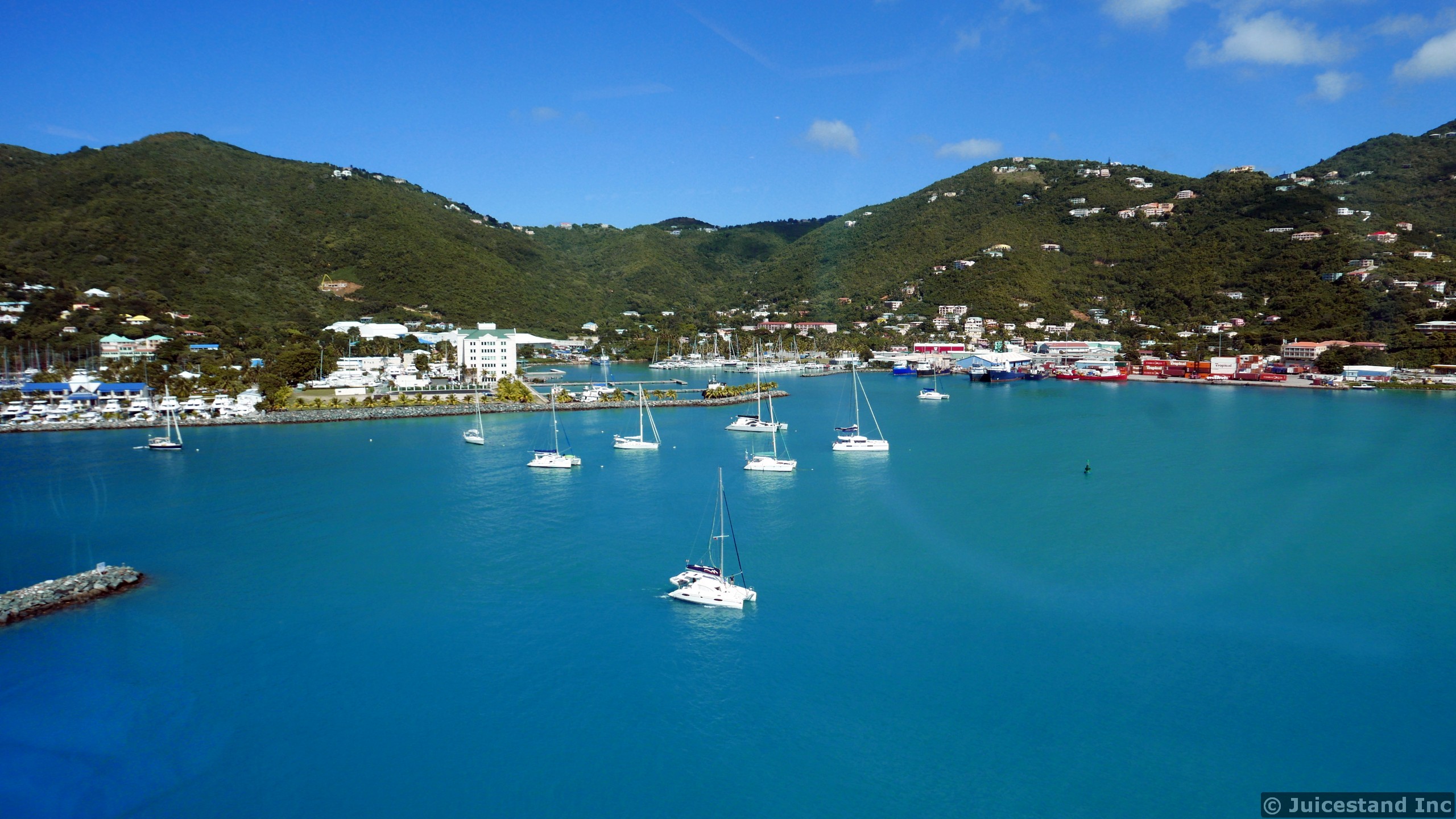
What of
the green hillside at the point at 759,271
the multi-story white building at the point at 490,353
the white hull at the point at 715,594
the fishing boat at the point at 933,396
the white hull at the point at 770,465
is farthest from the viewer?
the green hillside at the point at 759,271

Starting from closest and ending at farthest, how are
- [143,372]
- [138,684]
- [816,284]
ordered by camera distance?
[138,684] < [143,372] < [816,284]

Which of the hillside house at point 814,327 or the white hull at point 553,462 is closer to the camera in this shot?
the white hull at point 553,462

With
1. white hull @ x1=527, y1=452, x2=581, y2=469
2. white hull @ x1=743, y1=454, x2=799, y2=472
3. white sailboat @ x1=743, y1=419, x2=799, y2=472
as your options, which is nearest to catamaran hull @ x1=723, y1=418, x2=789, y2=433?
white sailboat @ x1=743, y1=419, x2=799, y2=472

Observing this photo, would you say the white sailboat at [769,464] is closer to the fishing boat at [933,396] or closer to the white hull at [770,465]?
the white hull at [770,465]

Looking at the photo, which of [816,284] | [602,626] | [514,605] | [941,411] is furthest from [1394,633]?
[816,284]

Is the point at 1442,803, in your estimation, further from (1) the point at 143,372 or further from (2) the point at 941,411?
(1) the point at 143,372

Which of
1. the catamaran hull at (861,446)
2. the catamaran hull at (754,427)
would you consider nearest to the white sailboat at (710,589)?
the catamaran hull at (861,446)
